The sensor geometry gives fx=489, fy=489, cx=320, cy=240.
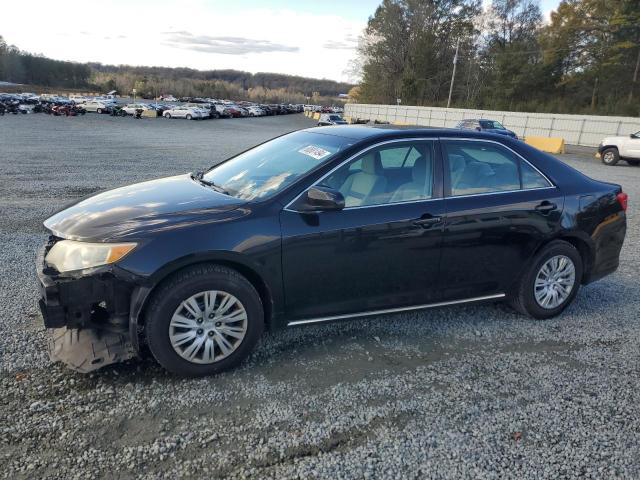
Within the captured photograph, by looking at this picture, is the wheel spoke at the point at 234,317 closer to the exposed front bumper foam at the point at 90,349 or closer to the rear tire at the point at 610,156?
the exposed front bumper foam at the point at 90,349

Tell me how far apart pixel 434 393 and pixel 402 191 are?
1.51 metres

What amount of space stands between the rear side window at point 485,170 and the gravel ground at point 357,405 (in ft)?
4.03

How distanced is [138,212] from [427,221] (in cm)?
212

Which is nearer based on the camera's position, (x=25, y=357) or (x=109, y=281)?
(x=109, y=281)

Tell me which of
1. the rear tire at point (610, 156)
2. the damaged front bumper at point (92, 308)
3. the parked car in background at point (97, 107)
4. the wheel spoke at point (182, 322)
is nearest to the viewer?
the damaged front bumper at point (92, 308)

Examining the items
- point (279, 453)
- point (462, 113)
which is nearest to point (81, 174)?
point (279, 453)

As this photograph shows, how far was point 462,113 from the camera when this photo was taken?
1811 inches

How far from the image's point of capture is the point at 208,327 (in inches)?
127

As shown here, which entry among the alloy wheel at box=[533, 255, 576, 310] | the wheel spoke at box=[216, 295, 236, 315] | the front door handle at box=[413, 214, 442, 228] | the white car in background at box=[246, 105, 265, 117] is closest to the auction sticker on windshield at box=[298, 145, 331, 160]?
the front door handle at box=[413, 214, 442, 228]

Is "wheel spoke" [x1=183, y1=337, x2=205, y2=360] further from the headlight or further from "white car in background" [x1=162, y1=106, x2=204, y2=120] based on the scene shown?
"white car in background" [x1=162, y1=106, x2=204, y2=120]

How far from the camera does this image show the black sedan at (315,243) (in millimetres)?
3105

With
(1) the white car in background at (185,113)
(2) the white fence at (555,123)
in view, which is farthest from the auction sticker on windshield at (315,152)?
(1) the white car in background at (185,113)

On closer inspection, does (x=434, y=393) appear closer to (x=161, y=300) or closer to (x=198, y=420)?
(x=198, y=420)

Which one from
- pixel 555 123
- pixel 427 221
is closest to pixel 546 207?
pixel 427 221
